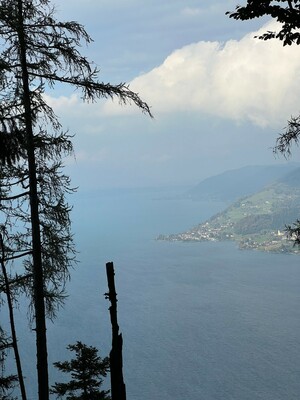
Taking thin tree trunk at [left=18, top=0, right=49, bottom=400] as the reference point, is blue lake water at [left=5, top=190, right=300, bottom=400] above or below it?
below

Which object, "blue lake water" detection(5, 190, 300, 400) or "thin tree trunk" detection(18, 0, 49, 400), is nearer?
"thin tree trunk" detection(18, 0, 49, 400)

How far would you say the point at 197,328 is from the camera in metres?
86.4

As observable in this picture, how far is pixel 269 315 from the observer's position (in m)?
91.3

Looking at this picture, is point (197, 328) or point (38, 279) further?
point (197, 328)

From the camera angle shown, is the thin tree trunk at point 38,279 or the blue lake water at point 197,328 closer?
the thin tree trunk at point 38,279

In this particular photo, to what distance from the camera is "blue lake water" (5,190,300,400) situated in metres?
62.6

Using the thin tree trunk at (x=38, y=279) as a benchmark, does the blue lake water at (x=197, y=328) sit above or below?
below

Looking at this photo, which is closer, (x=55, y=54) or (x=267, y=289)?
(x=55, y=54)

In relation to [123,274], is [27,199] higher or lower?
higher

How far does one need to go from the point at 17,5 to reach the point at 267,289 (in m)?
115

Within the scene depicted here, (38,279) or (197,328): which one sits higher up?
(38,279)

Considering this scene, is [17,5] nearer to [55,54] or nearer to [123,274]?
[55,54]

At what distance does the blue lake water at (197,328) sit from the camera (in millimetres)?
62562

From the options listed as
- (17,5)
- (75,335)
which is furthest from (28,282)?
(75,335)
